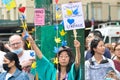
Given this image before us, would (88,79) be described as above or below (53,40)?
below

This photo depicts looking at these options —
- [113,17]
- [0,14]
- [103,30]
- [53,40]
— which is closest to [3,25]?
[0,14]

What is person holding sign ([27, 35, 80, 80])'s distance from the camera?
6.83 m

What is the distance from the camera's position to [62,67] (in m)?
6.94

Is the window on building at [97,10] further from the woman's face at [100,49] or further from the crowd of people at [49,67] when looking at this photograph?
→ the crowd of people at [49,67]

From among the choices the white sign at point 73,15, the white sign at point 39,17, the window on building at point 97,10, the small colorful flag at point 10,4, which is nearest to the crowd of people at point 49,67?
the white sign at point 73,15

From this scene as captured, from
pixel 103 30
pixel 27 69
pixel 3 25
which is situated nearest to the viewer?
pixel 27 69

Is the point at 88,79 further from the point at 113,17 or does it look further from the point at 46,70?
the point at 113,17

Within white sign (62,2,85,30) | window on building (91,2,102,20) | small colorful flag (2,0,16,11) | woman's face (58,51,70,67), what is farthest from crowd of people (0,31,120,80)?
window on building (91,2,102,20)

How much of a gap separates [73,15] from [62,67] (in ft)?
3.08

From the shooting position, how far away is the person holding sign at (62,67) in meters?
6.83

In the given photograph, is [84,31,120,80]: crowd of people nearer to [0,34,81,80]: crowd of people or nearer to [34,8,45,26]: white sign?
[0,34,81,80]: crowd of people

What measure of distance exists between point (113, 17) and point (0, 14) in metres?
8.93

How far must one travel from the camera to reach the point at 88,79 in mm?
7289

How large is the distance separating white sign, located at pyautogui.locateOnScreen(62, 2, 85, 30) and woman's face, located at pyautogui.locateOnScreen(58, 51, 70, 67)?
1.88 ft
